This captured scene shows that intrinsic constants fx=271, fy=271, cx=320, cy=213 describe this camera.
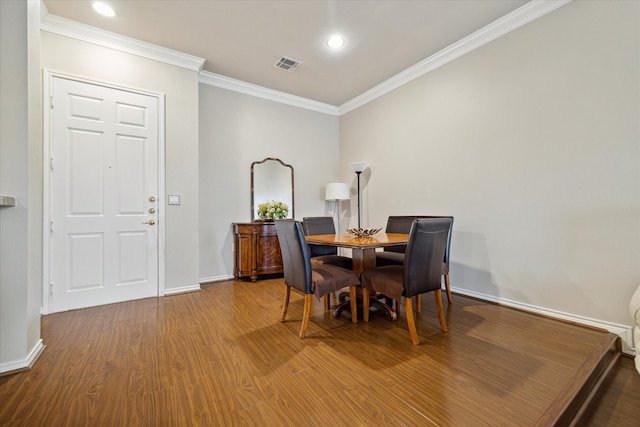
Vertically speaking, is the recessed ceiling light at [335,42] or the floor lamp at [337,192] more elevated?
the recessed ceiling light at [335,42]

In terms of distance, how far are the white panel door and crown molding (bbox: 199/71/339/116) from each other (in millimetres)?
934

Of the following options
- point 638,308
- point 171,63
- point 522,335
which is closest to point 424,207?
point 522,335

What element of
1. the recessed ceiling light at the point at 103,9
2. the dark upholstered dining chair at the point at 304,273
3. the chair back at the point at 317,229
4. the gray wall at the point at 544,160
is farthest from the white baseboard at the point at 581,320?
the recessed ceiling light at the point at 103,9

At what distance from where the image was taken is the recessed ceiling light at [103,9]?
97.4 inches

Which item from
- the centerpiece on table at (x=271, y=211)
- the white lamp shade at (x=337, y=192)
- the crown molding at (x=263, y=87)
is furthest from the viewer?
the white lamp shade at (x=337, y=192)

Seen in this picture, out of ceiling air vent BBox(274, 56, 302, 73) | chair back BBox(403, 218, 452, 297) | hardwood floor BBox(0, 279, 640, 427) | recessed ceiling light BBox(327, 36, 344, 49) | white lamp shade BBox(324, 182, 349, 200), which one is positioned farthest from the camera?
white lamp shade BBox(324, 182, 349, 200)

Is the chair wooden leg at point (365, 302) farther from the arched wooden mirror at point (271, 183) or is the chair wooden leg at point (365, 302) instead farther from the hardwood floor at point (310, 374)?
the arched wooden mirror at point (271, 183)

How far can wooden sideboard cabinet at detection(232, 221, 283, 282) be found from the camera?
3.76m

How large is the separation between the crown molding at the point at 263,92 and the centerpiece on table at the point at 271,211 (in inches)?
67.7

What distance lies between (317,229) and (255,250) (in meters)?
1.04

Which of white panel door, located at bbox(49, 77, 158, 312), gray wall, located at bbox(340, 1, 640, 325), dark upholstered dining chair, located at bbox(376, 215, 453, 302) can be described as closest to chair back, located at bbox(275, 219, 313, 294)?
dark upholstered dining chair, located at bbox(376, 215, 453, 302)

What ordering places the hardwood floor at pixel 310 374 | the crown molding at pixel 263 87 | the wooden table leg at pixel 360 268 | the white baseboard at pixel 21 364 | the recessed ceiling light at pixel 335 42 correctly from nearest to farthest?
the hardwood floor at pixel 310 374 → the white baseboard at pixel 21 364 → the wooden table leg at pixel 360 268 → the crown molding at pixel 263 87 → the recessed ceiling light at pixel 335 42

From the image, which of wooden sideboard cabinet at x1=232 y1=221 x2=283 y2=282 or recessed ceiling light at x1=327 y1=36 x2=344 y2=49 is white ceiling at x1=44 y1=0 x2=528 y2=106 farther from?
wooden sideboard cabinet at x1=232 y1=221 x2=283 y2=282

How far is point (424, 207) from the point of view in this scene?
3562 mm
